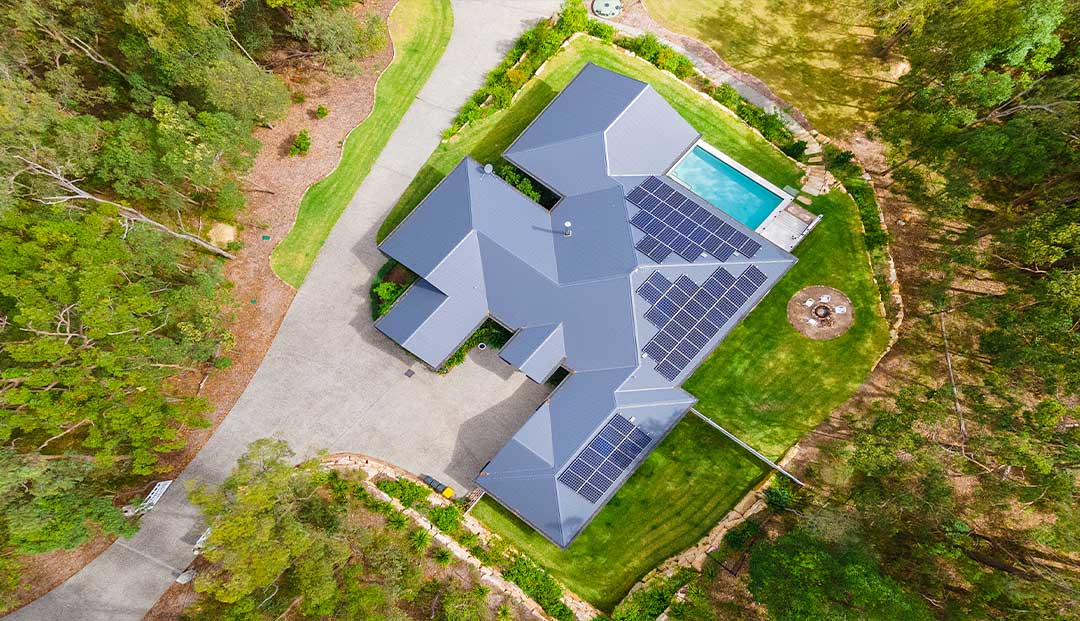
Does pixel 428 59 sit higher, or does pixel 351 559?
pixel 428 59

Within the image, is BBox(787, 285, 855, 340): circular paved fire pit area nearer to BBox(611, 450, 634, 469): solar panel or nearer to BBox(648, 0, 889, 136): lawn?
BBox(648, 0, 889, 136): lawn

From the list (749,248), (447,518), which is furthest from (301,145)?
(749,248)

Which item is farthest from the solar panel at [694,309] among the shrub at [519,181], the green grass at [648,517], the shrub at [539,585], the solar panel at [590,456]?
the shrub at [539,585]

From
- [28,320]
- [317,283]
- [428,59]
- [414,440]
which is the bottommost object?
[28,320]

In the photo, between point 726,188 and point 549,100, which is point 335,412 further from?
point 726,188

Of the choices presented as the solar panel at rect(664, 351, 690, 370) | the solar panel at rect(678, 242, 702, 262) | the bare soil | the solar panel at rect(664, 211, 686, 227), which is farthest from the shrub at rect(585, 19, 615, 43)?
the solar panel at rect(664, 351, 690, 370)

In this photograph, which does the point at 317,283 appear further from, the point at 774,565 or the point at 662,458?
the point at 774,565

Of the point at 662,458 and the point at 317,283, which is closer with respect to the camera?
the point at 662,458

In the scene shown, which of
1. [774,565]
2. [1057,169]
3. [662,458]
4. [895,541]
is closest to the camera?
[774,565]

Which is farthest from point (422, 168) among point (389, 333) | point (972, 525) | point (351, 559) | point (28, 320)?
point (972, 525)

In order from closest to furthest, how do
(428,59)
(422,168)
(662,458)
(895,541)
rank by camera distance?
(895,541), (662,458), (422,168), (428,59)
